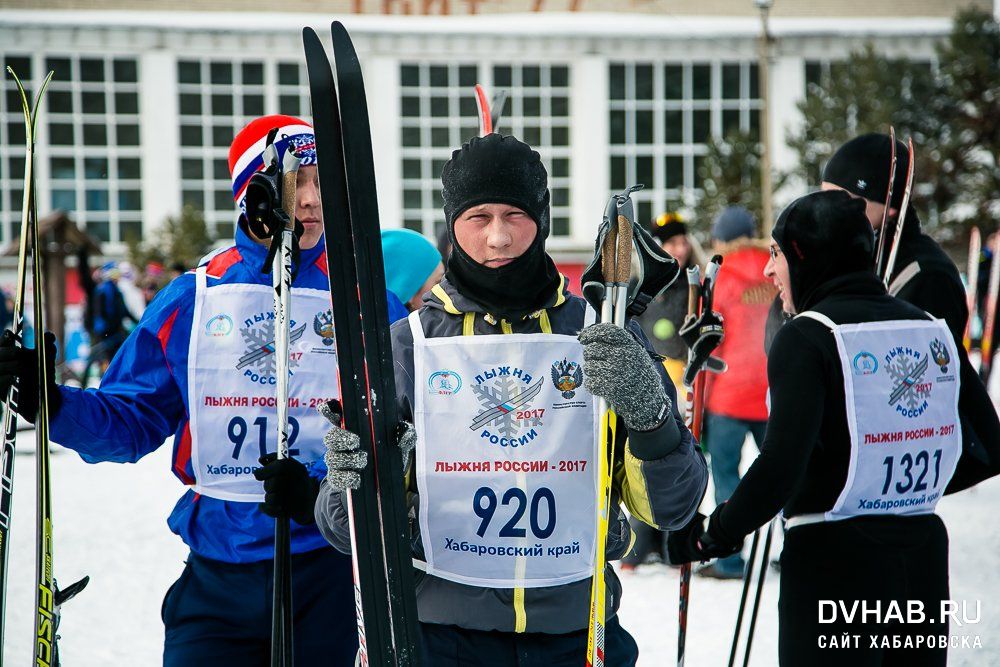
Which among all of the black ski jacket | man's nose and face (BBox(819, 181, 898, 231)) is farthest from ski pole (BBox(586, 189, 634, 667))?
man's nose and face (BBox(819, 181, 898, 231))

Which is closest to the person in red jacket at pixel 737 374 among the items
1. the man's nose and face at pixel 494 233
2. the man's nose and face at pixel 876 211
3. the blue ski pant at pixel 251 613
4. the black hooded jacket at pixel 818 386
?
the man's nose and face at pixel 876 211

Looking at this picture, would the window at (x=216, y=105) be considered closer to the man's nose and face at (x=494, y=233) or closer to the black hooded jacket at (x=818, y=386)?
the black hooded jacket at (x=818, y=386)

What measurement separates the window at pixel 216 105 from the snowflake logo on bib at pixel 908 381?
25.4 m

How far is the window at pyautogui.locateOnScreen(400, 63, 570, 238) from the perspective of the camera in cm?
2667

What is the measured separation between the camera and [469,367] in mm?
1944

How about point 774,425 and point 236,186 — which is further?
point 236,186

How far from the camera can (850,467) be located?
2.35 meters

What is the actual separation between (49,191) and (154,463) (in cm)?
1961

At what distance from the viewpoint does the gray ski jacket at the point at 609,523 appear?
1.85 m

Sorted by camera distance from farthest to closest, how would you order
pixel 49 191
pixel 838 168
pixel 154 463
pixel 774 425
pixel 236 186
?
pixel 49 191 < pixel 154 463 < pixel 838 168 < pixel 236 186 < pixel 774 425

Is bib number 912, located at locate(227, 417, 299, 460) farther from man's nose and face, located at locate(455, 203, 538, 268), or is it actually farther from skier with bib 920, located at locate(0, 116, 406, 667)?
man's nose and face, located at locate(455, 203, 538, 268)

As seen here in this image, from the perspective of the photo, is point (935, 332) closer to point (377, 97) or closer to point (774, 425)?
point (774, 425)

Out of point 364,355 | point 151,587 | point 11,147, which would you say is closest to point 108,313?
point 151,587

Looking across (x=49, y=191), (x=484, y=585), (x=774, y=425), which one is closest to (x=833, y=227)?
(x=774, y=425)
